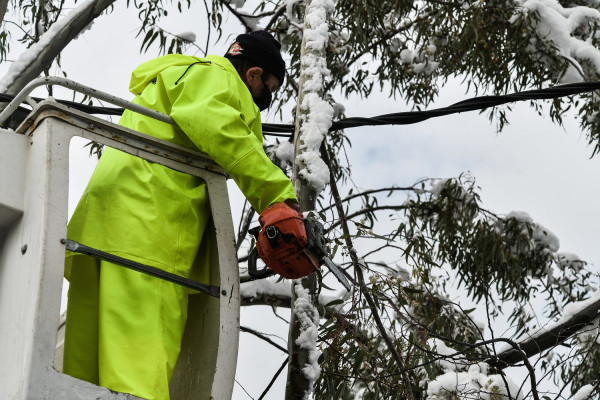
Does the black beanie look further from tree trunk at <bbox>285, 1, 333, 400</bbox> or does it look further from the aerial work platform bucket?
the aerial work platform bucket

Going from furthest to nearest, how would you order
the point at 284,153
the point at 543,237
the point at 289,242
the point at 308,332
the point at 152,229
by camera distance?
the point at 543,237
the point at 284,153
the point at 308,332
the point at 289,242
the point at 152,229

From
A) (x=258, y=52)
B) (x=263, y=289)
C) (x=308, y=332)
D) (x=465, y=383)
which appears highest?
(x=263, y=289)

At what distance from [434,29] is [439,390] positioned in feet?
11.0

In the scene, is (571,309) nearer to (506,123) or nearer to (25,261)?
(506,123)

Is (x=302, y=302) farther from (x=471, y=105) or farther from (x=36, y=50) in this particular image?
(x=36, y=50)

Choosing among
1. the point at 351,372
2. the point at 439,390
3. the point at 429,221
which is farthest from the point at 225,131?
the point at 429,221

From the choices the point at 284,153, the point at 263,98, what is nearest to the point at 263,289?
the point at 284,153

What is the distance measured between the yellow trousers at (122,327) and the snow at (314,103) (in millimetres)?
825

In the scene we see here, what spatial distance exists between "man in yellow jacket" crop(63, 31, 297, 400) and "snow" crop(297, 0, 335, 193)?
491 mm

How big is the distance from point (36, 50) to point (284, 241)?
9.97ft

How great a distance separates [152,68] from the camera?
3266 millimetres

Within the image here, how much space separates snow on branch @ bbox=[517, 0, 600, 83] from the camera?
7.03m

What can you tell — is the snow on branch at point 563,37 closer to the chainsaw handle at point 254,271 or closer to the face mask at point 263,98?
the face mask at point 263,98

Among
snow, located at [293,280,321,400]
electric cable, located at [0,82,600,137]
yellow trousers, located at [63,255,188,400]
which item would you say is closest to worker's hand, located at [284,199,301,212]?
yellow trousers, located at [63,255,188,400]
